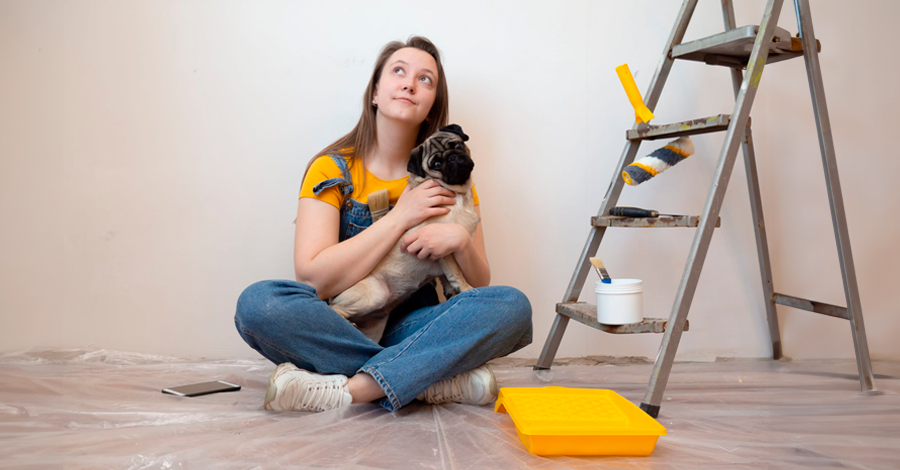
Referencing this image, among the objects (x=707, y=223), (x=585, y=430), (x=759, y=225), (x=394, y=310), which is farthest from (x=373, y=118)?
(x=759, y=225)

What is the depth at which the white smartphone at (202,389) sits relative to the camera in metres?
1.47

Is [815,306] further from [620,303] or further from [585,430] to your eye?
[585,430]

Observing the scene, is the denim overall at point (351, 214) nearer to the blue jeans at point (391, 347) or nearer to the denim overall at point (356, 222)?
the denim overall at point (356, 222)

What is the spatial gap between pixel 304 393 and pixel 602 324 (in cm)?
74

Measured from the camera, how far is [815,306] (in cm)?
170

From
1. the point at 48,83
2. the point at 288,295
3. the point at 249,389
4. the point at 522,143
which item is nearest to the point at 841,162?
the point at 522,143

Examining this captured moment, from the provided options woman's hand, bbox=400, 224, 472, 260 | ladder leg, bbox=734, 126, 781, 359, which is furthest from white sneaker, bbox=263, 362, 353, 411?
ladder leg, bbox=734, 126, 781, 359

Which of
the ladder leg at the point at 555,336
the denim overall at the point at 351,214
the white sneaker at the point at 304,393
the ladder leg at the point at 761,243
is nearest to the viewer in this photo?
the white sneaker at the point at 304,393

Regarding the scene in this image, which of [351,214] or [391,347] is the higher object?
[351,214]

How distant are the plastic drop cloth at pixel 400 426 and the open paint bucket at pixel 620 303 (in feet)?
0.66

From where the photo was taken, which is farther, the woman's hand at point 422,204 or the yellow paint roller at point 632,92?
the yellow paint roller at point 632,92

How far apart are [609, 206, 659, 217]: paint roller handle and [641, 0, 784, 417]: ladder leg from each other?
0.49 feet

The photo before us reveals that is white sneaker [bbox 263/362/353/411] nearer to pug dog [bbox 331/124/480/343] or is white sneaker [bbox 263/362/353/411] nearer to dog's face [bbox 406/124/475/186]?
pug dog [bbox 331/124/480/343]

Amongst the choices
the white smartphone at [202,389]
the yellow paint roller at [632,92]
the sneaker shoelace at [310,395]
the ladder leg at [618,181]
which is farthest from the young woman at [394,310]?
the yellow paint roller at [632,92]
